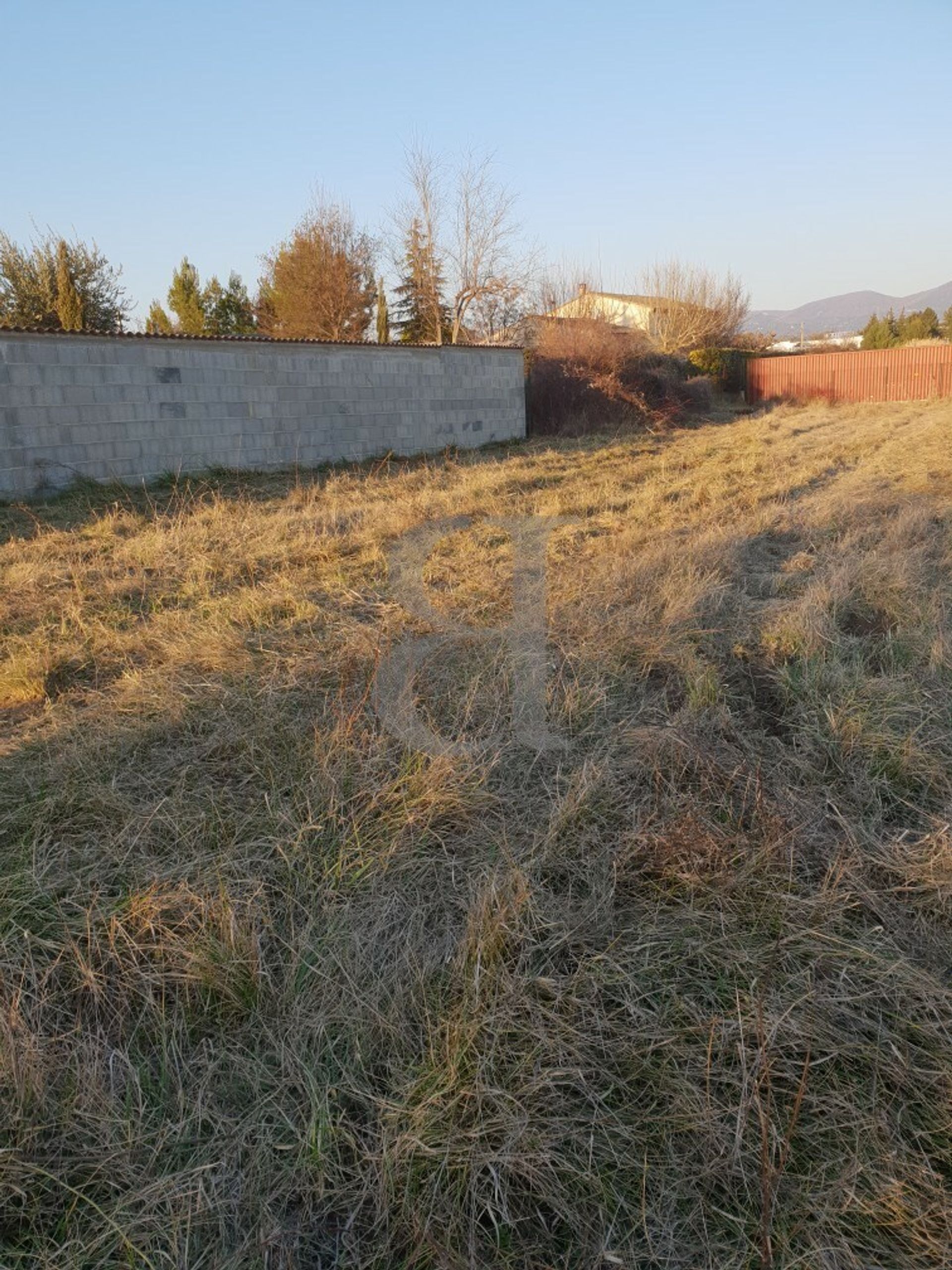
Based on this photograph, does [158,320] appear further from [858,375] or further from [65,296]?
[858,375]

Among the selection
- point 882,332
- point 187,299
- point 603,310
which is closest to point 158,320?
point 187,299

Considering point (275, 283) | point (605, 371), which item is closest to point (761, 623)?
point (605, 371)

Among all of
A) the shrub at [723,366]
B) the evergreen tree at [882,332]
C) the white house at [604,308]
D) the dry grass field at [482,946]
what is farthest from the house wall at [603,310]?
the dry grass field at [482,946]

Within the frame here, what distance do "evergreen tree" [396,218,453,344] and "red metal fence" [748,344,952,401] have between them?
9649mm

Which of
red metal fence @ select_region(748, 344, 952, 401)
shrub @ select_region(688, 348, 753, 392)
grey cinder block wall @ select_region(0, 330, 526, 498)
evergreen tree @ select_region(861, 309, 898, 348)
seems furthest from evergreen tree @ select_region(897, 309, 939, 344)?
grey cinder block wall @ select_region(0, 330, 526, 498)

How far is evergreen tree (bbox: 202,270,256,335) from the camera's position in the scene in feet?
86.7

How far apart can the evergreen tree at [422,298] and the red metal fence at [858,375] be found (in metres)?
9.65

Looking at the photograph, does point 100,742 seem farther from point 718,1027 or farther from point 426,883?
point 718,1027

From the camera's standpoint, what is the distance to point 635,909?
2.12m

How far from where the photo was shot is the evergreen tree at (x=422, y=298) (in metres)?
25.5

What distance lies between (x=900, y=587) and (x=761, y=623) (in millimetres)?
912

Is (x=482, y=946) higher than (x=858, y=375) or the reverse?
the reverse

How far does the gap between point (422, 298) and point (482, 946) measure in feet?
89.0

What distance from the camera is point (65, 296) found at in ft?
64.9
